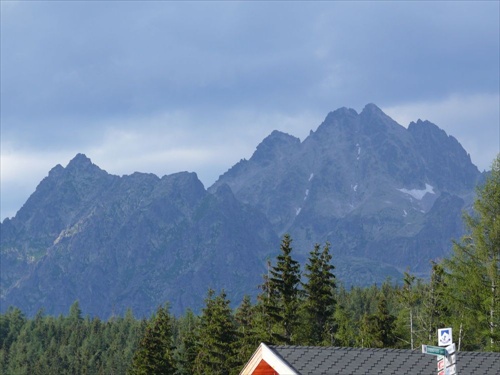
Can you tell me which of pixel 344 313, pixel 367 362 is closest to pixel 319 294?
pixel 344 313

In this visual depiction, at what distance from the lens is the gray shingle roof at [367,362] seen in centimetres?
2620

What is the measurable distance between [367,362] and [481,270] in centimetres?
1982

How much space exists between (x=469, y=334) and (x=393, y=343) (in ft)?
98.0

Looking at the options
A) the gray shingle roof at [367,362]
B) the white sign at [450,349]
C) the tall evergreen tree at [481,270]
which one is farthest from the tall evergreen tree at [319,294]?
the white sign at [450,349]

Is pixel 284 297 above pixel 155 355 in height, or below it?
above

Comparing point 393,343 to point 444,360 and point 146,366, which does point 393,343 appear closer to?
point 146,366

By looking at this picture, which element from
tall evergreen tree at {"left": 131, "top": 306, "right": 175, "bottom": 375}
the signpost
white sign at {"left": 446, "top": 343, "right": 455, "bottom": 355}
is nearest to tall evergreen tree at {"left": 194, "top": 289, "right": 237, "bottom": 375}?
tall evergreen tree at {"left": 131, "top": 306, "right": 175, "bottom": 375}

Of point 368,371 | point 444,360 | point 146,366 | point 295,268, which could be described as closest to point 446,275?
point 368,371

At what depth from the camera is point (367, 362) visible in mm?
26734

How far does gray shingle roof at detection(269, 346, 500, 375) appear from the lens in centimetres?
2620

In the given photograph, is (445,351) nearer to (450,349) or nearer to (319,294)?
(450,349)

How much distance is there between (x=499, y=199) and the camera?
149 feet

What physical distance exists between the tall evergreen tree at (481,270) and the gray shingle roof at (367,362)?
1596cm

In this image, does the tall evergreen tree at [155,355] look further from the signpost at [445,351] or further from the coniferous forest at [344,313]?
the signpost at [445,351]
